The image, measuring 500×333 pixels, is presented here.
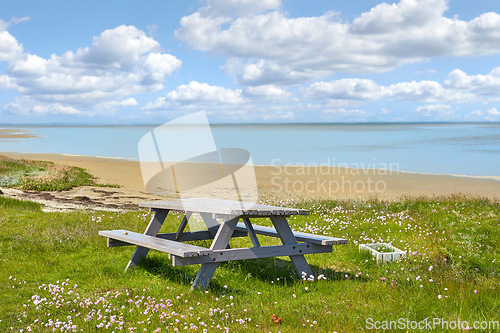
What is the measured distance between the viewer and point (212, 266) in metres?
5.50

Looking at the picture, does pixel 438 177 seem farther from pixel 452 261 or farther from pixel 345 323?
pixel 345 323

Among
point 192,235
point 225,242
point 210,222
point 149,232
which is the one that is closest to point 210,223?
point 210,222

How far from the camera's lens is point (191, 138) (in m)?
7.23

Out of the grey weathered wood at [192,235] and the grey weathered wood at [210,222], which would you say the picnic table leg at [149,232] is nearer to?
the grey weathered wood at [192,235]

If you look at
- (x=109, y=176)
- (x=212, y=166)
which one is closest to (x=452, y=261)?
(x=109, y=176)

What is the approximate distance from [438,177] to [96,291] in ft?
83.4

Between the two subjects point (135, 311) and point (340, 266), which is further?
point (340, 266)

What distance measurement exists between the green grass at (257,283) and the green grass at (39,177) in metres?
8.80

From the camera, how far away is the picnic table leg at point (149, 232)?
Result: 6.64 meters

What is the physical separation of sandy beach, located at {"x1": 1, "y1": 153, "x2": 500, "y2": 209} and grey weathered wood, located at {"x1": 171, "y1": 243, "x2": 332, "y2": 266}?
28.2 feet

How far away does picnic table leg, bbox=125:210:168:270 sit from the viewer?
261 inches

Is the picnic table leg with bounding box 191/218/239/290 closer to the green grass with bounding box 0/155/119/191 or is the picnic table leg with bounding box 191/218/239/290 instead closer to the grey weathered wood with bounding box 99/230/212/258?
the grey weathered wood with bounding box 99/230/212/258

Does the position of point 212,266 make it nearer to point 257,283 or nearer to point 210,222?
point 257,283

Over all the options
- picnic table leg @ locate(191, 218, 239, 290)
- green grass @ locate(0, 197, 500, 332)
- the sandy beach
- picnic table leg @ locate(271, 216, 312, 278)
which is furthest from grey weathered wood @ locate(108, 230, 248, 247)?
the sandy beach
